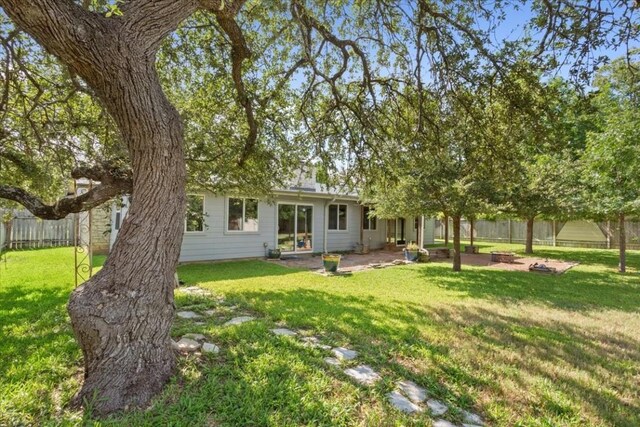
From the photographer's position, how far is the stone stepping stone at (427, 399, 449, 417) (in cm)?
272

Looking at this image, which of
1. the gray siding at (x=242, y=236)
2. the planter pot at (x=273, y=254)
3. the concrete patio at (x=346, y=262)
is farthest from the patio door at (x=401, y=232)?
the planter pot at (x=273, y=254)

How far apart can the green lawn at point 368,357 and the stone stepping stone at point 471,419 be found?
0.09m

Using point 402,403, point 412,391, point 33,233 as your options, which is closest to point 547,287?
point 412,391

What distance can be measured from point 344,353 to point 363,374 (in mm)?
501

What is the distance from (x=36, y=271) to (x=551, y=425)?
10.6 m

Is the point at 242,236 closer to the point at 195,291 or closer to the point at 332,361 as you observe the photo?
the point at 195,291

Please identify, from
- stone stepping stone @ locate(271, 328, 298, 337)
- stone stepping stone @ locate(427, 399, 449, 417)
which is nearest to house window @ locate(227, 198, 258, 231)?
stone stepping stone @ locate(271, 328, 298, 337)

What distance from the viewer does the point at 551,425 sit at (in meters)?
2.62

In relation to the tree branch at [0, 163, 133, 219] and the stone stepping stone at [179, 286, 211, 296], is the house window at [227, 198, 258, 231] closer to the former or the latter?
the stone stepping stone at [179, 286, 211, 296]

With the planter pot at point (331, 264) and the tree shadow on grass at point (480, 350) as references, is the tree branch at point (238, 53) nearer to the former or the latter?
the tree shadow on grass at point (480, 350)

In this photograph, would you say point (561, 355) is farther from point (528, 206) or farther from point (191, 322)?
point (528, 206)

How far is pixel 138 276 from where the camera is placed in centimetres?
263

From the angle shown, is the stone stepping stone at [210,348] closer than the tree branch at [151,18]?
No

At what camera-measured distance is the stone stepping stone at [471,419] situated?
103 inches
